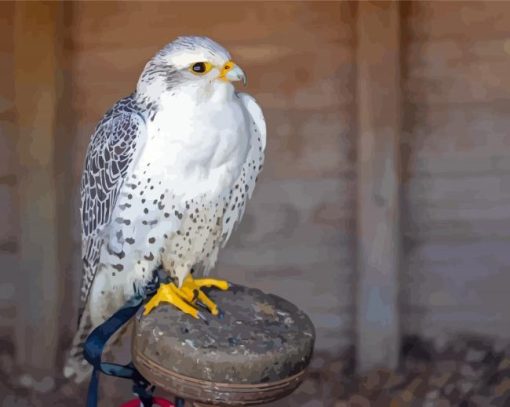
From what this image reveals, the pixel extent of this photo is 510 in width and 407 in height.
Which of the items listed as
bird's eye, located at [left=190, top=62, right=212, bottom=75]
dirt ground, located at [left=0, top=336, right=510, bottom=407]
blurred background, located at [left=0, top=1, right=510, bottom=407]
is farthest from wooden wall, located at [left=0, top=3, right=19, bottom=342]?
bird's eye, located at [left=190, top=62, right=212, bottom=75]

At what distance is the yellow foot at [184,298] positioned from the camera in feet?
5.13

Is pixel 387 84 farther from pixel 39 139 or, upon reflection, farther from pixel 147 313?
pixel 147 313

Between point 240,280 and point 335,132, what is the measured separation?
58 centimetres

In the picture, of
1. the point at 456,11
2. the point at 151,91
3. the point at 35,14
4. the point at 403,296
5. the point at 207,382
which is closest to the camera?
the point at 207,382

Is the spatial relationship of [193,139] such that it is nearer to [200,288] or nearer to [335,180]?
[200,288]

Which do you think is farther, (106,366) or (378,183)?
(378,183)

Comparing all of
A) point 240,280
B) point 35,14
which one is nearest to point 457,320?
point 240,280

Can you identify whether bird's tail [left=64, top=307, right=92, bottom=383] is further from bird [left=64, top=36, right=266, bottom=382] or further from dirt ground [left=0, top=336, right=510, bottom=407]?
dirt ground [left=0, top=336, right=510, bottom=407]

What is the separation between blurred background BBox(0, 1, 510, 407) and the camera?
2.51 metres

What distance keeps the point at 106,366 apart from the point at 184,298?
213 mm

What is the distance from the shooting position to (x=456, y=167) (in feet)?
8.86

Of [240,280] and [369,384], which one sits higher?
[240,280]

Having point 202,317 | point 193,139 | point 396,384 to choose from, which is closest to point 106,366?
point 202,317

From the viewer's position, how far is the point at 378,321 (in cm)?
271
